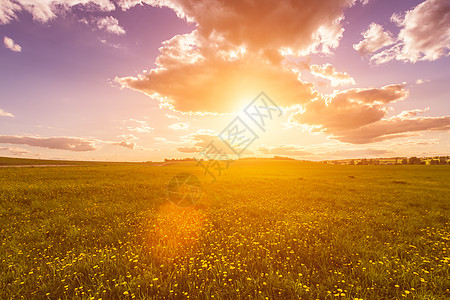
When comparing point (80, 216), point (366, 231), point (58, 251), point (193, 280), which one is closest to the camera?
point (193, 280)

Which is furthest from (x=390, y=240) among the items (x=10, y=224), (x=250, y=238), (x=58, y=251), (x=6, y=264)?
(x=10, y=224)

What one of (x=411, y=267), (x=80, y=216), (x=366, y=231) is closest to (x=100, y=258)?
(x=80, y=216)

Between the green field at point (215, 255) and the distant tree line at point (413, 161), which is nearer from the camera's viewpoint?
the green field at point (215, 255)

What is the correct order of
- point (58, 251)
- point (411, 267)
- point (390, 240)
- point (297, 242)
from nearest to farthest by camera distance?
point (411, 267) → point (58, 251) → point (297, 242) → point (390, 240)

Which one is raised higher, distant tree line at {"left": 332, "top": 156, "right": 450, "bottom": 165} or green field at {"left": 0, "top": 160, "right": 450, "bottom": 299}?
distant tree line at {"left": 332, "top": 156, "right": 450, "bottom": 165}

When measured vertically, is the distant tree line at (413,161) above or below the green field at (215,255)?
above

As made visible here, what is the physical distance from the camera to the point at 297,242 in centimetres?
700

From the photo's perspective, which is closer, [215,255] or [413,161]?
[215,255]

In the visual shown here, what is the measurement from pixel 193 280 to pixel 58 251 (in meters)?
4.54

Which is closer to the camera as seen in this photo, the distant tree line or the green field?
the green field

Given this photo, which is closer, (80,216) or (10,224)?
(10,224)

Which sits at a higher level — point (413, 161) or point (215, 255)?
point (413, 161)

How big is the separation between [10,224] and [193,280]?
8.92 meters

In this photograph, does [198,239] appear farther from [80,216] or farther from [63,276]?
[80,216]
